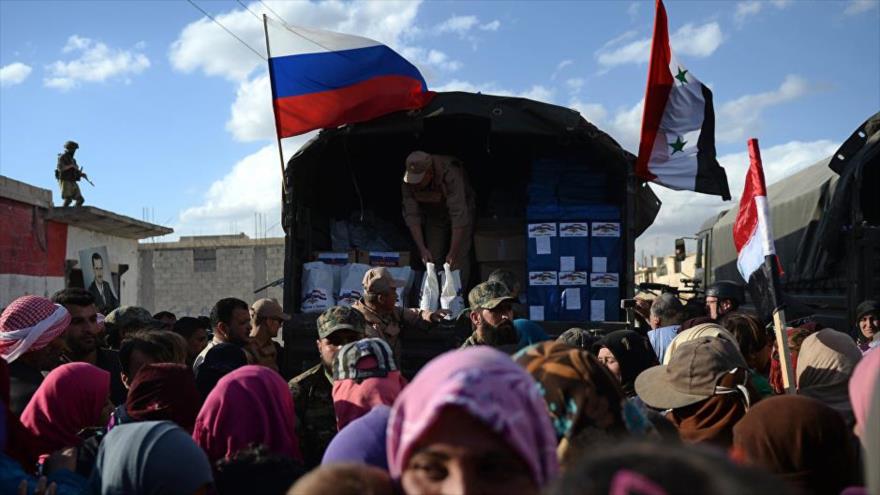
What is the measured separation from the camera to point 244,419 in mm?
2703

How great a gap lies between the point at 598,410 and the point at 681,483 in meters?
0.89

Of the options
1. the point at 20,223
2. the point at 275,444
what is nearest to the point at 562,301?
the point at 275,444

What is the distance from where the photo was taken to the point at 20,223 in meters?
14.9

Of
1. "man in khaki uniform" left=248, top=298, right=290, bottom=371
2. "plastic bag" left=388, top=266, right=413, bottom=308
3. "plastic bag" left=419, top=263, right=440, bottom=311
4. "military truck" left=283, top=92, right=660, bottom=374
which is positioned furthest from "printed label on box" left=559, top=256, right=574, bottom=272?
"man in khaki uniform" left=248, top=298, right=290, bottom=371

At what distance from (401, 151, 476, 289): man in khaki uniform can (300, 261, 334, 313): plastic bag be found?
87 centimetres

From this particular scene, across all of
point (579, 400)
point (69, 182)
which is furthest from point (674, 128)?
point (69, 182)

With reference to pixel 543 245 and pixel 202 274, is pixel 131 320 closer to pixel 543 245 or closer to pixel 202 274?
pixel 543 245

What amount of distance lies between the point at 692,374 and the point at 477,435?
1.57 metres

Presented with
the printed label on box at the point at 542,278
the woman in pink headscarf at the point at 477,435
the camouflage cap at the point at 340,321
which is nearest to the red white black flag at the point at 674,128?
the printed label on box at the point at 542,278

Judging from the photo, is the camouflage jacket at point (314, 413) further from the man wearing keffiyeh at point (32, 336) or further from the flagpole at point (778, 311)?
the flagpole at point (778, 311)

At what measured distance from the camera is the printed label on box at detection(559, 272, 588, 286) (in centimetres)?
679

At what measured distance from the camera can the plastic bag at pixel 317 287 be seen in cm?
673

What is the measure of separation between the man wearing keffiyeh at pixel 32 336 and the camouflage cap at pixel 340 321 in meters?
1.28

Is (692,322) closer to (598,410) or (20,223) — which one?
(598,410)
